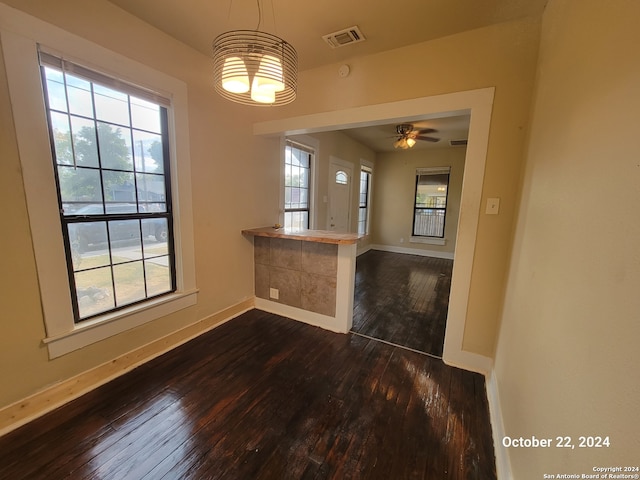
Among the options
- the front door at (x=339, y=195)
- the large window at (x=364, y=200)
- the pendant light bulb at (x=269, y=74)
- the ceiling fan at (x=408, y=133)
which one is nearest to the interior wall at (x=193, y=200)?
the pendant light bulb at (x=269, y=74)

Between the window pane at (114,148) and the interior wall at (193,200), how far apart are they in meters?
0.42

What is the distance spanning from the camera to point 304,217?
14.1ft

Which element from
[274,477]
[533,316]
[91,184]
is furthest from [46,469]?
[533,316]

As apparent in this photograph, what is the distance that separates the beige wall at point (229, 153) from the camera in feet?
4.91

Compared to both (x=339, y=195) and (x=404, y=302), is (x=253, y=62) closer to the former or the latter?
(x=404, y=302)

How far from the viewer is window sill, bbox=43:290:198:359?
167 cm

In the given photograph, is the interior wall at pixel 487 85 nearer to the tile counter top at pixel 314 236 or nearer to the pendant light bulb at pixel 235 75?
the tile counter top at pixel 314 236

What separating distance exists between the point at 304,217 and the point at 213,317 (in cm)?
217

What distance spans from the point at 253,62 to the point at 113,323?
6.63 feet

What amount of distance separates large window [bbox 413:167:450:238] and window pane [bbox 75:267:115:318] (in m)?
6.14

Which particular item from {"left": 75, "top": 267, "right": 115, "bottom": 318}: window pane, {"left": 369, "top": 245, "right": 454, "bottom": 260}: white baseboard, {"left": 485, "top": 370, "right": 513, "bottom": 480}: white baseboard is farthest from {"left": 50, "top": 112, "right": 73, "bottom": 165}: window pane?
{"left": 369, "top": 245, "right": 454, "bottom": 260}: white baseboard

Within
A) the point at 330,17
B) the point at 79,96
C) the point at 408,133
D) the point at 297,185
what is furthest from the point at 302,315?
the point at 408,133

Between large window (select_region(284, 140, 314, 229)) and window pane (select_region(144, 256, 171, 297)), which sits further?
large window (select_region(284, 140, 314, 229))

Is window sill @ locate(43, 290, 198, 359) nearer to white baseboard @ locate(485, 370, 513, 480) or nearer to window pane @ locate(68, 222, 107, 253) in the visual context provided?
window pane @ locate(68, 222, 107, 253)
